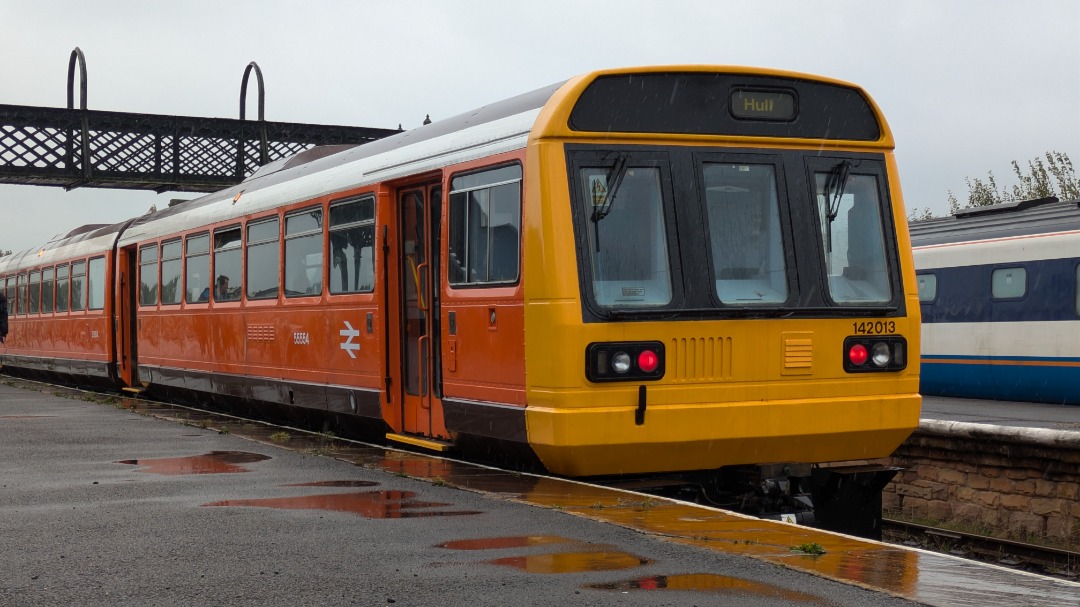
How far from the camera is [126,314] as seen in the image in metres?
22.2

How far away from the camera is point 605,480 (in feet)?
31.5

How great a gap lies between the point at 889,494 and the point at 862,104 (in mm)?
7199

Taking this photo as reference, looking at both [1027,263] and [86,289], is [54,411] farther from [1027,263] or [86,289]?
[1027,263]

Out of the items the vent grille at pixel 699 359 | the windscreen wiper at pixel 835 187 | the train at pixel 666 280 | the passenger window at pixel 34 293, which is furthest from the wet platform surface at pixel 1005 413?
the passenger window at pixel 34 293

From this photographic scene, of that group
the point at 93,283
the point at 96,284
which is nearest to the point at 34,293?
the point at 93,283

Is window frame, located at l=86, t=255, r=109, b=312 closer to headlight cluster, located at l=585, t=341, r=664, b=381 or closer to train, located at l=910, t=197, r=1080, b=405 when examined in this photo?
train, located at l=910, t=197, r=1080, b=405

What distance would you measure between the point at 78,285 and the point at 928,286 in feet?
47.2

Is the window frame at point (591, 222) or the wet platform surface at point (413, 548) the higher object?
the window frame at point (591, 222)

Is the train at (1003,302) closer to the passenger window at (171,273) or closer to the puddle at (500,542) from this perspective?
the passenger window at (171,273)

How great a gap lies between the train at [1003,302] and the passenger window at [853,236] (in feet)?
34.0

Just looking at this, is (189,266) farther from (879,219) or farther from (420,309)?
(879,219)

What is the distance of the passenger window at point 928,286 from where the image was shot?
22016 mm

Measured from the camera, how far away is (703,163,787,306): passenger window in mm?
9367

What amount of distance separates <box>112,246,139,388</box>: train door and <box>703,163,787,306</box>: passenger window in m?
14.1
